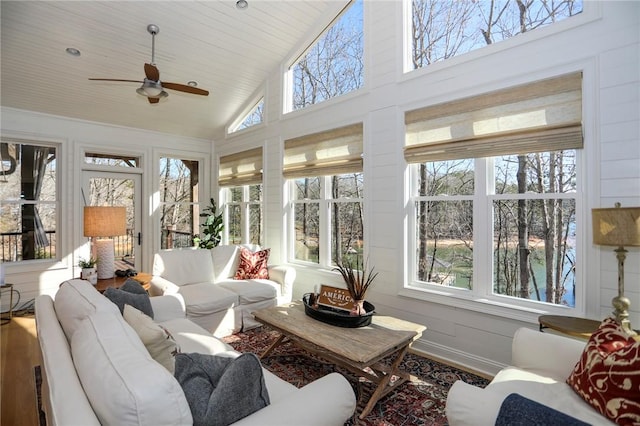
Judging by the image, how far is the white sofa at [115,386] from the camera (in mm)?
965

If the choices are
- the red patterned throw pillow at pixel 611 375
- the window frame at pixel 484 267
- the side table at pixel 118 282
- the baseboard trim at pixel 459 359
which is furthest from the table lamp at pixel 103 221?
the red patterned throw pillow at pixel 611 375

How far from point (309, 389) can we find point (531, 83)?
2.80 meters

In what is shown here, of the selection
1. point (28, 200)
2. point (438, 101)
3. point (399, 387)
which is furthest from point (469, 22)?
point (28, 200)

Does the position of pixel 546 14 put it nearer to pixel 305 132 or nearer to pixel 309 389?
pixel 305 132

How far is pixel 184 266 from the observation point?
390cm

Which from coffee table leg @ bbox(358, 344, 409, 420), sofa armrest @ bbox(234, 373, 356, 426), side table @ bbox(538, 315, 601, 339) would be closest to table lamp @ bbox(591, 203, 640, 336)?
side table @ bbox(538, 315, 601, 339)

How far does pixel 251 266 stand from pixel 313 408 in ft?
10.0

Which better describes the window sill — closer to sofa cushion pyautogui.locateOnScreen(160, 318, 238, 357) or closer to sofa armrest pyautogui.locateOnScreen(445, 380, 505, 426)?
sofa armrest pyautogui.locateOnScreen(445, 380, 505, 426)

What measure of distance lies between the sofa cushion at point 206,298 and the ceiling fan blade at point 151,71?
221cm

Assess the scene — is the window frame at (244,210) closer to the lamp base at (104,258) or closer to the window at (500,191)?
the lamp base at (104,258)

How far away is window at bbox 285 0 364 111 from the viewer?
3.94m

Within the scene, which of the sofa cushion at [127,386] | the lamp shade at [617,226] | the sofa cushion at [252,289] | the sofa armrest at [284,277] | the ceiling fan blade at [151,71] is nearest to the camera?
the sofa cushion at [127,386]

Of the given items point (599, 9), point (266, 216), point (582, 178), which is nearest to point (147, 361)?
point (582, 178)

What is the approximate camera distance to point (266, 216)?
5.05 m
